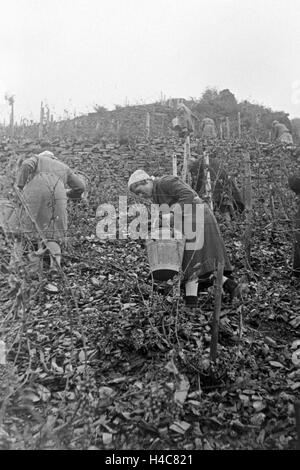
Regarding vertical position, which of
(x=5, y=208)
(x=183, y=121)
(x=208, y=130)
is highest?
(x=183, y=121)

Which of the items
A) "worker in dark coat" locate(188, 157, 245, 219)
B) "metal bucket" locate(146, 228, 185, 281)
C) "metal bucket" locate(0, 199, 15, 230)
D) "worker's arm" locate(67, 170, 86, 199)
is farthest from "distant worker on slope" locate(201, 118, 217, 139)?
"metal bucket" locate(146, 228, 185, 281)

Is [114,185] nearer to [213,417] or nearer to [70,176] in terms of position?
[70,176]

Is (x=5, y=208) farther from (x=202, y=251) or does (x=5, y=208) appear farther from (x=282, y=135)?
(x=282, y=135)

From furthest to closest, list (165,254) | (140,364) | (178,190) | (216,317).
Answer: (178,190), (165,254), (140,364), (216,317)

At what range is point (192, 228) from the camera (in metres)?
4.25

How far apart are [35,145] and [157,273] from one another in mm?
9729

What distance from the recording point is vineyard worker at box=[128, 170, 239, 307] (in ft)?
13.6

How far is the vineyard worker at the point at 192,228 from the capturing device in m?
4.16

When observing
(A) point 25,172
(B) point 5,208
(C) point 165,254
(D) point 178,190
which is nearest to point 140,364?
(C) point 165,254

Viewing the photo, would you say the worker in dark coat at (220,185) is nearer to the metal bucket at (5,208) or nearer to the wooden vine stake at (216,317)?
the metal bucket at (5,208)

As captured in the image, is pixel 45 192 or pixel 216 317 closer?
pixel 216 317

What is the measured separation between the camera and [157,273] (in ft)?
13.2

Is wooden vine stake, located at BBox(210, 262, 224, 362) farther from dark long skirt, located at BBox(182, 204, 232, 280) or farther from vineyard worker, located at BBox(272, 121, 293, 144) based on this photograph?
vineyard worker, located at BBox(272, 121, 293, 144)
